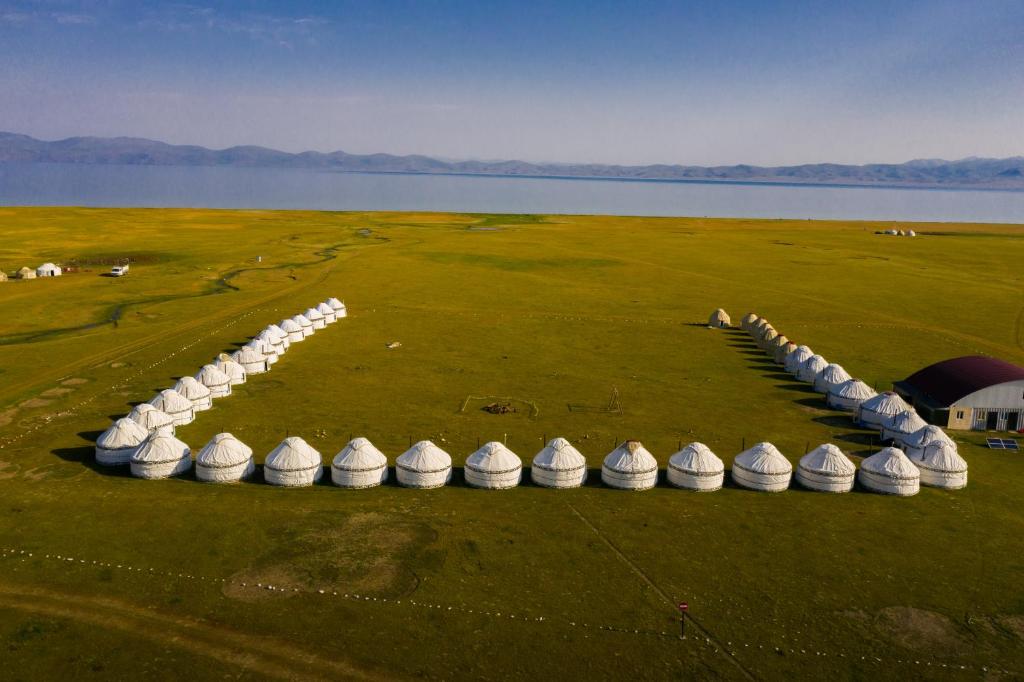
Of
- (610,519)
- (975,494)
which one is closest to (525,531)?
(610,519)

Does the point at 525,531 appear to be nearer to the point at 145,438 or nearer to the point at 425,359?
the point at 145,438

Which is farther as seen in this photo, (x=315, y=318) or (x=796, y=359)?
(x=315, y=318)

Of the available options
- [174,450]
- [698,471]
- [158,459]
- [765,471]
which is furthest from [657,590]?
[158,459]

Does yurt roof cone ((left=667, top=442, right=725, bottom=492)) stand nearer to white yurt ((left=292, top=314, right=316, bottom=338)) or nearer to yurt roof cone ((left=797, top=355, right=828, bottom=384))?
yurt roof cone ((left=797, top=355, right=828, bottom=384))

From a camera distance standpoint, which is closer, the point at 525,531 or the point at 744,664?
the point at 744,664

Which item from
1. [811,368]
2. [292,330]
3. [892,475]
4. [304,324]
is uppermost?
[304,324]

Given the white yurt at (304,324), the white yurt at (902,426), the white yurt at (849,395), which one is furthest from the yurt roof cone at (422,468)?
the white yurt at (304,324)

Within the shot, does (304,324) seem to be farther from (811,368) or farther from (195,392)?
(811,368)
